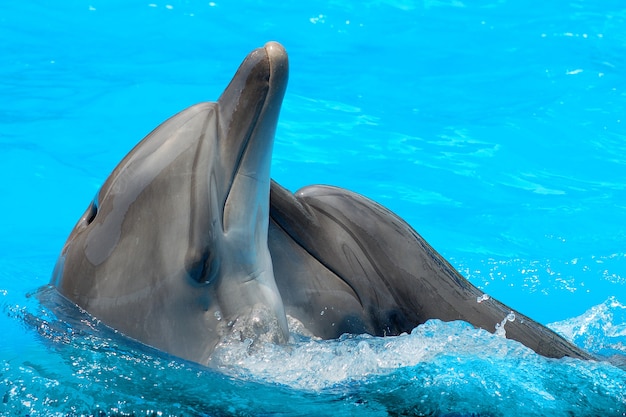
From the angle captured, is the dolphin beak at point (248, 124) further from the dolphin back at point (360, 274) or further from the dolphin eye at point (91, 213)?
the dolphin eye at point (91, 213)

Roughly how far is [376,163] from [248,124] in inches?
246

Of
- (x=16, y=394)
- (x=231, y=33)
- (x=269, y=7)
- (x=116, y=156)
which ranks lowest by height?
(x=16, y=394)

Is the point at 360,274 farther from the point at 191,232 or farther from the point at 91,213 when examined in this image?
the point at 91,213

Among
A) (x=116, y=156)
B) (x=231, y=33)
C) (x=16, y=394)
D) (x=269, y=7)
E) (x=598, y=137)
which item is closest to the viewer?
(x=16, y=394)

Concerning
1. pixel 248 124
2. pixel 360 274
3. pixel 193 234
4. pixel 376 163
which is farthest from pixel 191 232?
pixel 376 163

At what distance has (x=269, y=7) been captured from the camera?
12969 mm

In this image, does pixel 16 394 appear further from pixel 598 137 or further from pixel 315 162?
pixel 598 137

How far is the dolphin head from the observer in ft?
10.8

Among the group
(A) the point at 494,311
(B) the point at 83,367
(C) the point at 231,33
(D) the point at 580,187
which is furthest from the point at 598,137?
(B) the point at 83,367

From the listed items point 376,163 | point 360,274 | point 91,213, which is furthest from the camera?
point 376,163

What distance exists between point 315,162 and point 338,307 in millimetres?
5677

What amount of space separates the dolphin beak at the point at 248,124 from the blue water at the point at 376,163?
0.56 meters

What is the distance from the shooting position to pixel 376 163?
9.54m

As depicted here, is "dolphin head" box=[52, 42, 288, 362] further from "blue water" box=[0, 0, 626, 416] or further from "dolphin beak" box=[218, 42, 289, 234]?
"blue water" box=[0, 0, 626, 416]
